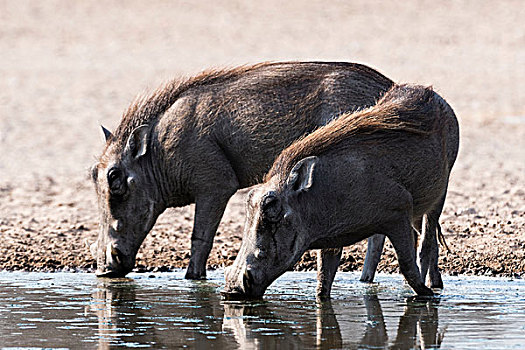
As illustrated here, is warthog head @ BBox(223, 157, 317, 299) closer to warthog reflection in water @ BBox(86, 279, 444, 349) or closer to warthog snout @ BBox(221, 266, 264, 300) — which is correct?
warthog snout @ BBox(221, 266, 264, 300)

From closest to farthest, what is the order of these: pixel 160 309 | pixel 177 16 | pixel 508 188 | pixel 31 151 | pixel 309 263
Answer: pixel 160 309, pixel 309 263, pixel 508 188, pixel 31 151, pixel 177 16

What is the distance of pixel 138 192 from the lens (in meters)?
9.66

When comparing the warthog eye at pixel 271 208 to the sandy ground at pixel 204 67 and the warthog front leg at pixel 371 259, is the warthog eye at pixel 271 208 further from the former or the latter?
the sandy ground at pixel 204 67

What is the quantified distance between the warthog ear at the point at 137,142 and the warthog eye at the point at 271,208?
241 cm

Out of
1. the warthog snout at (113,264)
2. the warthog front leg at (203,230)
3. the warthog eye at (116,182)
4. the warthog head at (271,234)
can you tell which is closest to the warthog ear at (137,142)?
the warthog eye at (116,182)

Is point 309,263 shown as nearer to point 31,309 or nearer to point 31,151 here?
point 31,309

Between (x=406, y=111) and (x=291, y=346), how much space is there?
2.64m

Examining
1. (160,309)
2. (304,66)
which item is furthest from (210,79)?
(160,309)

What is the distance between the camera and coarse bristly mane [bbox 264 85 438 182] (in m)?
7.70

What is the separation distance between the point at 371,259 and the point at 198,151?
1.71 metres

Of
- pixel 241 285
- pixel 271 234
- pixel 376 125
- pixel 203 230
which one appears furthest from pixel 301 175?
pixel 203 230

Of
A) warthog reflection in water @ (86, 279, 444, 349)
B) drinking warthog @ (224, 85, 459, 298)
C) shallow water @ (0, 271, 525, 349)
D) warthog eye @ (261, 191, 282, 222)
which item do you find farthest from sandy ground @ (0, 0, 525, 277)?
warthog eye @ (261, 191, 282, 222)

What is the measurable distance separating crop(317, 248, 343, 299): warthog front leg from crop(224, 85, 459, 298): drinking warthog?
0.04ft

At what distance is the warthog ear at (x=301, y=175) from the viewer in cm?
754
